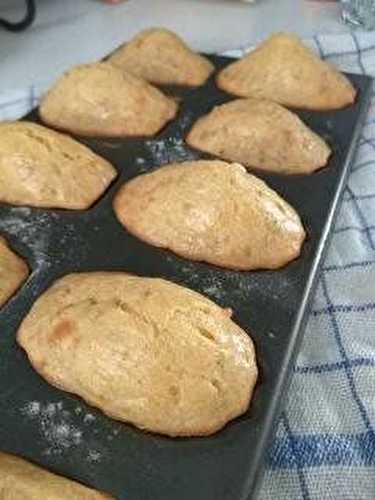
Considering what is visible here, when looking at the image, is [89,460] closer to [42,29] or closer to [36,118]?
[36,118]

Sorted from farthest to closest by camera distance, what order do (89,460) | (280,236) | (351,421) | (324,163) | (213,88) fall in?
(213,88) < (324,163) < (280,236) < (351,421) < (89,460)

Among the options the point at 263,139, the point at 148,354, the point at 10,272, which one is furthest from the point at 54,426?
the point at 263,139

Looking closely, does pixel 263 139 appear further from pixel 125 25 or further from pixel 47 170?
pixel 125 25

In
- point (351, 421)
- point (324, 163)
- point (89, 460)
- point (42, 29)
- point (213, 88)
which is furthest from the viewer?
point (42, 29)

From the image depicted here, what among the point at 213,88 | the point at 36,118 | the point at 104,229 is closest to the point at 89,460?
the point at 104,229

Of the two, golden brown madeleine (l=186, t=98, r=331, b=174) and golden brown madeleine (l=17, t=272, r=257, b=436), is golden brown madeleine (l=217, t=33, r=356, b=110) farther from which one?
golden brown madeleine (l=17, t=272, r=257, b=436)

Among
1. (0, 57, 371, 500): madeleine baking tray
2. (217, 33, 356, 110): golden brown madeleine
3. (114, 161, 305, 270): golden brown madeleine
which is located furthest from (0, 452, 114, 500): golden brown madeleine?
(217, 33, 356, 110): golden brown madeleine

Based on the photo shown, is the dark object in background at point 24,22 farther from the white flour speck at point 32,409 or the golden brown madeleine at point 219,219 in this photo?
the white flour speck at point 32,409

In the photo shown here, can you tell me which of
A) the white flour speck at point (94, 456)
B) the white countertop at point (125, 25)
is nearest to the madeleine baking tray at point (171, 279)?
the white flour speck at point (94, 456)
